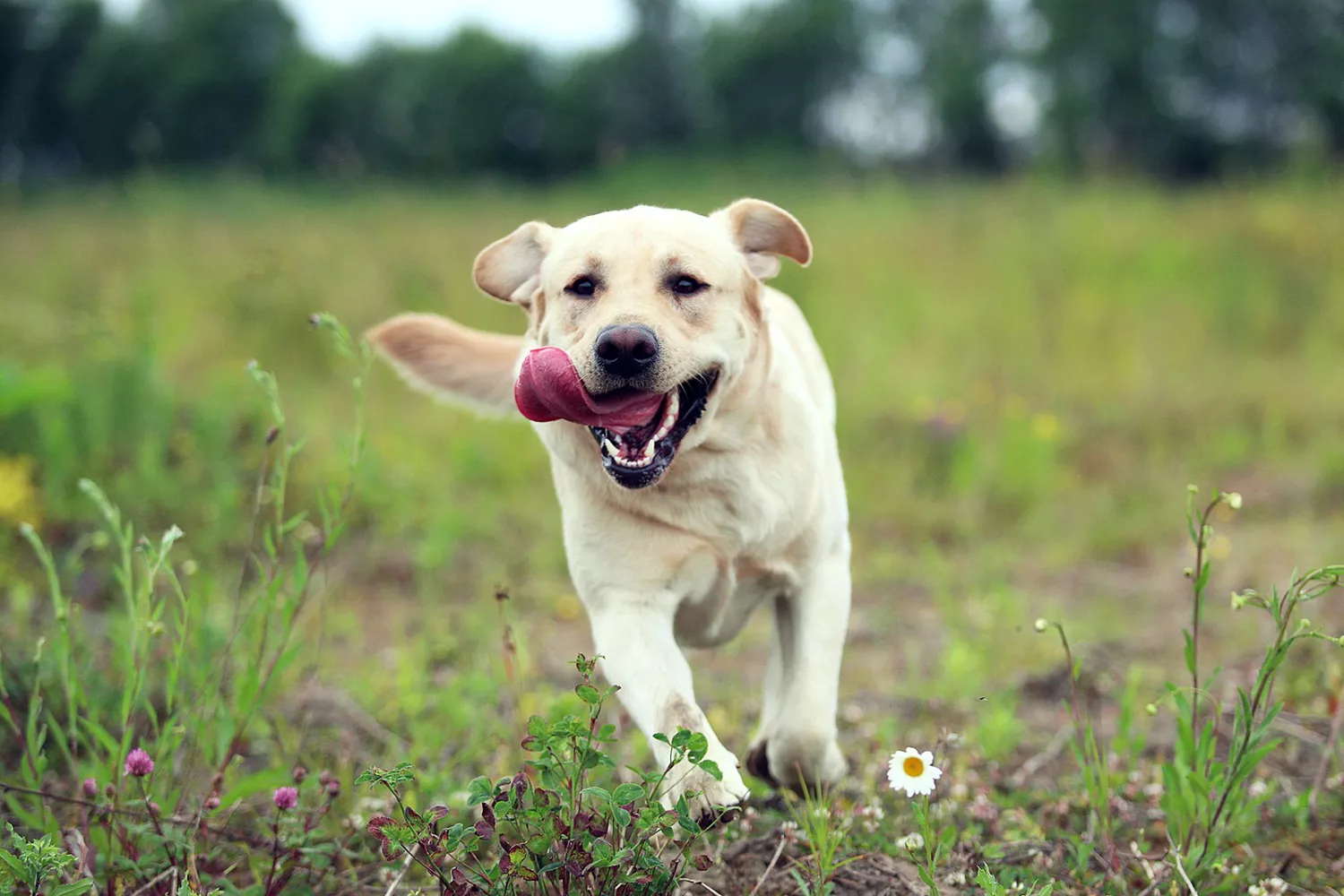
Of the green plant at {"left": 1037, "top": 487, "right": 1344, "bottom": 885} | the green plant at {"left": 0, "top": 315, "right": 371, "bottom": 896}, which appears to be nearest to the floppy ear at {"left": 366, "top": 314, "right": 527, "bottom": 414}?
the green plant at {"left": 0, "top": 315, "right": 371, "bottom": 896}

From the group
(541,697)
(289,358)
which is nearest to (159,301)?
(289,358)

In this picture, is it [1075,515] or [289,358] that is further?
[289,358]

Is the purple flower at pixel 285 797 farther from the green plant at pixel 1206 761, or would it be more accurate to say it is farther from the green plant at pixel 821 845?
the green plant at pixel 1206 761

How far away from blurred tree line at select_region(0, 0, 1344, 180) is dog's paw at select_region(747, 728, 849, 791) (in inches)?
163

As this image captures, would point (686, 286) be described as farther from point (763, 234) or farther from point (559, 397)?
point (559, 397)

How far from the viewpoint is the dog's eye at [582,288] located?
2312 millimetres

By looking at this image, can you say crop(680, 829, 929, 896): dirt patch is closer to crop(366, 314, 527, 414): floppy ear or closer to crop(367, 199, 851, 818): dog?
crop(367, 199, 851, 818): dog

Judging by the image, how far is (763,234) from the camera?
2.49 metres

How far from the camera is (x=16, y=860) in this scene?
5.65ft

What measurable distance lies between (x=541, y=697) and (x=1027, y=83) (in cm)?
2656

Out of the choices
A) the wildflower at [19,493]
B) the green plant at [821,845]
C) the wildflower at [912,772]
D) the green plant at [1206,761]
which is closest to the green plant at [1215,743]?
the green plant at [1206,761]

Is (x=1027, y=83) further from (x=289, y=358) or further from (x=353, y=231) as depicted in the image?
(x=289, y=358)

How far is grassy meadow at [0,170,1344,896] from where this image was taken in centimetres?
212

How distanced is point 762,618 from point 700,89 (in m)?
31.7
